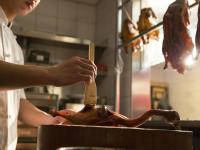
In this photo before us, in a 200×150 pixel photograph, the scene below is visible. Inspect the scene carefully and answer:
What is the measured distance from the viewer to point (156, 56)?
3203mm

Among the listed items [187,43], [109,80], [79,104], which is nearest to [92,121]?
[187,43]

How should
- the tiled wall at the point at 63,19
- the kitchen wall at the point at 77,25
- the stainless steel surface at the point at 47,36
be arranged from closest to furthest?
the stainless steel surface at the point at 47,36, the kitchen wall at the point at 77,25, the tiled wall at the point at 63,19

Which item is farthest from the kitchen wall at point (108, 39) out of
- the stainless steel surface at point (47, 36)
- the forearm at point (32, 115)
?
the forearm at point (32, 115)

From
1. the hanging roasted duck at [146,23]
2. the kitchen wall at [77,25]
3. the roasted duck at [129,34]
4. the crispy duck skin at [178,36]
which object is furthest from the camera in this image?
the kitchen wall at [77,25]

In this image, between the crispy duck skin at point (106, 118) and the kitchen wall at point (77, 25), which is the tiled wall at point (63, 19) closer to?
the kitchen wall at point (77, 25)

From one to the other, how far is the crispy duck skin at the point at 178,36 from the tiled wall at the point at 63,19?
8.34 feet

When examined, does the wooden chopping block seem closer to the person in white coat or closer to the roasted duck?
the person in white coat

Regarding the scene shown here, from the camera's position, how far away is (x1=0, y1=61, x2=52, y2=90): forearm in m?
0.67

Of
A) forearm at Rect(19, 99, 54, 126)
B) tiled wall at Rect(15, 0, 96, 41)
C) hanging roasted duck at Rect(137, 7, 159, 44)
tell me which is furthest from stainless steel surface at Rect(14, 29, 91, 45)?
forearm at Rect(19, 99, 54, 126)

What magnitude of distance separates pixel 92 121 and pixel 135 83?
2417 millimetres

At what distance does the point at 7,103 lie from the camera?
1.28 meters

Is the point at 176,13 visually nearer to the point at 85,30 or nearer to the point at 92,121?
the point at 92,121

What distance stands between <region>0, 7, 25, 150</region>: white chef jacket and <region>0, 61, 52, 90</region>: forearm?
23.4 inches

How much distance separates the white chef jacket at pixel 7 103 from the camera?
127 cm
